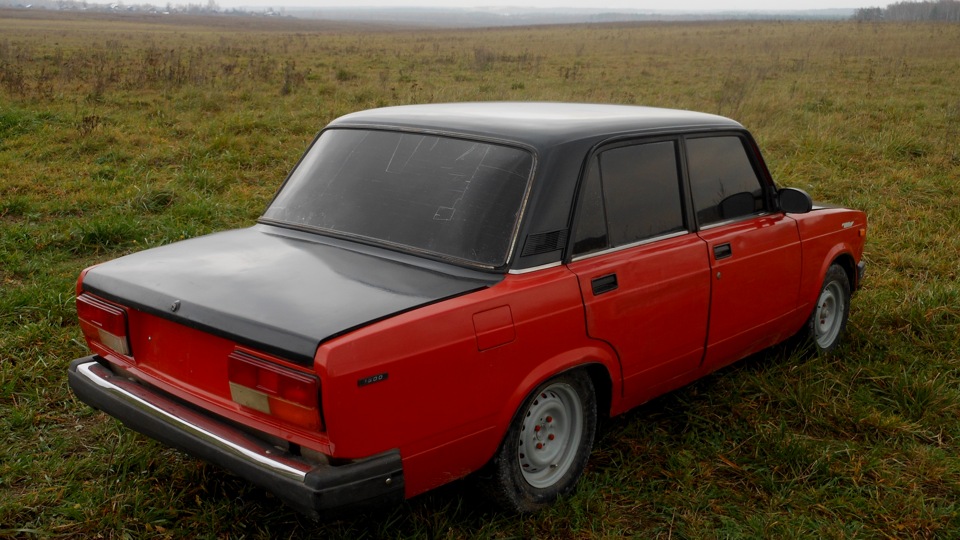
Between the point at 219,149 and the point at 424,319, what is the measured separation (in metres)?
7.77

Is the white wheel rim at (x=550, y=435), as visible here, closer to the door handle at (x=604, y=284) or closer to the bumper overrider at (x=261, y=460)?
the door handle at (x=604, y=284)

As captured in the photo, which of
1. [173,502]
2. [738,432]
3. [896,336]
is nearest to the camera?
[173,502]

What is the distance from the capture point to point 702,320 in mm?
3781

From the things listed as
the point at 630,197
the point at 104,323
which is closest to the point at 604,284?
the point at 630,197

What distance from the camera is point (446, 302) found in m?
2.76

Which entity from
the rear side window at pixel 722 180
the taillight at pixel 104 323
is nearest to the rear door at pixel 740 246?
the rear side window at pixel 722 180

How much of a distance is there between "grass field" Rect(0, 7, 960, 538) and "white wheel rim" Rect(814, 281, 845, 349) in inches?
5.8

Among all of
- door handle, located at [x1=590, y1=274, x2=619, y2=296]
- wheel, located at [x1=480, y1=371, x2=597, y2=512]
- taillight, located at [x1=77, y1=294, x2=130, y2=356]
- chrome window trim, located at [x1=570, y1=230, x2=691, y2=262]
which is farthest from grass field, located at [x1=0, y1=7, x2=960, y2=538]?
chrome window trim, located at [x1=570, y1=230, x2=691, y2=262]

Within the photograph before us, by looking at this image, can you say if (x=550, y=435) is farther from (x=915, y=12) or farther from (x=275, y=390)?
(x=915, y=12)

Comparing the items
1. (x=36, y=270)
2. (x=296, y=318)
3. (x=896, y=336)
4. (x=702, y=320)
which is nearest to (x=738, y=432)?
(x=702, y=320)

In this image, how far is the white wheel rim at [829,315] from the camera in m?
4.95

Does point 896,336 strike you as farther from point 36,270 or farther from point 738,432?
point 36,270

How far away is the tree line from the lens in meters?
Result: 79.2

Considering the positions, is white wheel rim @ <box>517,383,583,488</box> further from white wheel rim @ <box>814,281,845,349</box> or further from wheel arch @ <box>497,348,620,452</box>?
white wheel rim @ <box>814,281,845,349</box>
